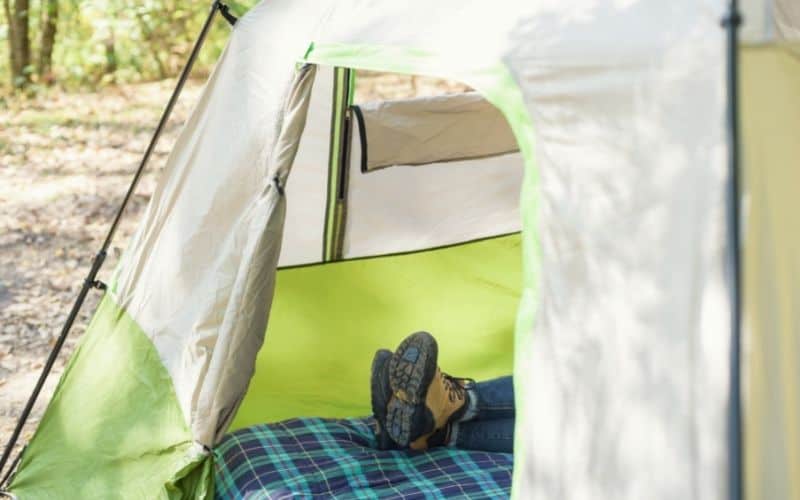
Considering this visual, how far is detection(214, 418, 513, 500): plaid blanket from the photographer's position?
2.84 meters

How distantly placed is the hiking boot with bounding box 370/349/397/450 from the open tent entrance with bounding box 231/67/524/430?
0.36 meters

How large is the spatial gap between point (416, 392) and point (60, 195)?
3.41m

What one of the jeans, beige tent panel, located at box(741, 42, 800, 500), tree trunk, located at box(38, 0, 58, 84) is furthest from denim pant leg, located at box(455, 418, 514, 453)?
tree trunk, located at box(38, 0, 58, 84)

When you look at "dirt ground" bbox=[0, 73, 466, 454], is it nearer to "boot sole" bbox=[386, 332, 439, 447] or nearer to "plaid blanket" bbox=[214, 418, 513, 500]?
"plaid blanket" bbox=[214, 418, 513, 500]

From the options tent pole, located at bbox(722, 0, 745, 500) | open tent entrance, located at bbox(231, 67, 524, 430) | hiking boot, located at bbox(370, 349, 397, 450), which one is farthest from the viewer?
open tent entrance, located at bbox(231, 67, 524, 430)

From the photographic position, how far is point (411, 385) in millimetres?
2893

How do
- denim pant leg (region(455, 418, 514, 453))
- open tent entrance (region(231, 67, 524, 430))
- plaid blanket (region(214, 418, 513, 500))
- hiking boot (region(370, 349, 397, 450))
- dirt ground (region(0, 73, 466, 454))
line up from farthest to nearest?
dirt ground (region(0, 73, 466, 454)) < open tent entrance (region(231, 67, 524, 430)) < denim pant leg (region(455, 418, 514, 453)) < hiking boot (region(370, 349, 397, 450)) < plaid blanket (region(214, 418, 513, 500))

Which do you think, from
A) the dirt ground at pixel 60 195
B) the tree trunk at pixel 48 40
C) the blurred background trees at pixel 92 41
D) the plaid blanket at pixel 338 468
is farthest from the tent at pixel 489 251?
the tree trunk at pixel 48 40

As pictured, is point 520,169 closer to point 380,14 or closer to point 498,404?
point 498,404

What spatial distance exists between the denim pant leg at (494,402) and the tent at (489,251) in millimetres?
453

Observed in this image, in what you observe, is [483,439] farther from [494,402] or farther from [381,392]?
[381,392]

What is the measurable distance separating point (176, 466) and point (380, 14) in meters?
1.22

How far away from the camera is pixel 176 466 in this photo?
2.87m

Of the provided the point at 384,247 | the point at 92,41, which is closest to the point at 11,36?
the point at 92,41
